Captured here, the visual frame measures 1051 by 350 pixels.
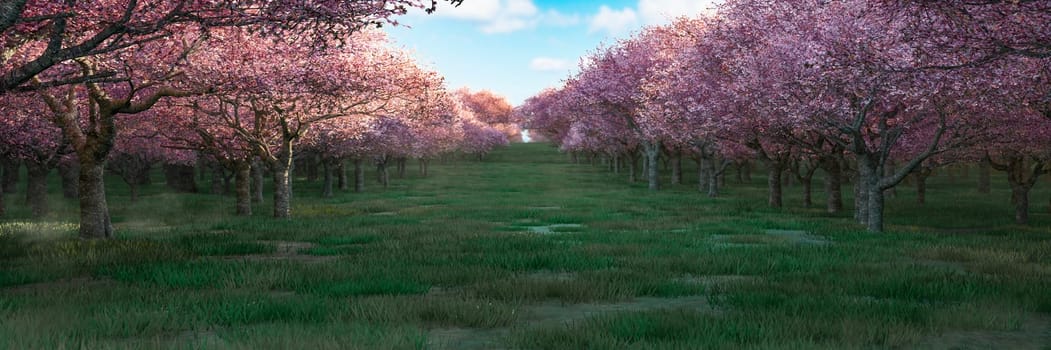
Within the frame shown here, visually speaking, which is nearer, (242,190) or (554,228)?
(554,228)

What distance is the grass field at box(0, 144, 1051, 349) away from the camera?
6.97 m

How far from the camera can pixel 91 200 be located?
17609 millimetres

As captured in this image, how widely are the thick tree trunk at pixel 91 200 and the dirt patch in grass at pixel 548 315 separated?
44.4 ft

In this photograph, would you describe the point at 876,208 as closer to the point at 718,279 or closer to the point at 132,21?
the point at 718,279

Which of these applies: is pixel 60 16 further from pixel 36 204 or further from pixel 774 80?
pixel 36 204

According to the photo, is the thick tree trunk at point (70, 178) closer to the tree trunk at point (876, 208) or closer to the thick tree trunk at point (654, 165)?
the thick tree trunk at point (654, 165)

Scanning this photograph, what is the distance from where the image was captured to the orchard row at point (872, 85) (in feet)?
38.2

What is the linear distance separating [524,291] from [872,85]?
435 inches

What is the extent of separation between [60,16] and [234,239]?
8.89m


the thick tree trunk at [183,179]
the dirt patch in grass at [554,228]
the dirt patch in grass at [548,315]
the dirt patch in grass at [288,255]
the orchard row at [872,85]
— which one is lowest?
the dirt patch in grass at [554,228]

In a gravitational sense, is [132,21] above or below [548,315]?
above

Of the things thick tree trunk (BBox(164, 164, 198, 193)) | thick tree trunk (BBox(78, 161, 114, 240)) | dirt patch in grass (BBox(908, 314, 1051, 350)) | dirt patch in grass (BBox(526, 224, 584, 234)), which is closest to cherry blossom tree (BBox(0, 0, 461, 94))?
thick tree trunk (BBox(78, 161, 114, 240))

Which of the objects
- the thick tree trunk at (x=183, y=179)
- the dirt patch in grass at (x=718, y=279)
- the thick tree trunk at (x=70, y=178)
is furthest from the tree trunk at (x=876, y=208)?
the thick tree trunk at (x=183, y=179)

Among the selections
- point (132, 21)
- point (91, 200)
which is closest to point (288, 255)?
point (132, 21)
